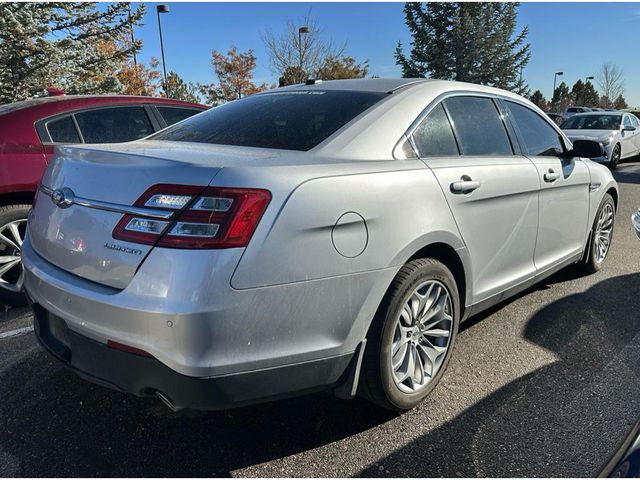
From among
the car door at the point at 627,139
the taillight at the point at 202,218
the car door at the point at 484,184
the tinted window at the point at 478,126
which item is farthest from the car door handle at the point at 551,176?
the car door at the point at 627,139

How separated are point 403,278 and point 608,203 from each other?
3.31 meters

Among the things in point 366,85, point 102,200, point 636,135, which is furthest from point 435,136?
point 636,135

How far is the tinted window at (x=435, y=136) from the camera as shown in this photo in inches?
103

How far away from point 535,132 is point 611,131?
11.4m

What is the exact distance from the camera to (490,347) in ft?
10.5

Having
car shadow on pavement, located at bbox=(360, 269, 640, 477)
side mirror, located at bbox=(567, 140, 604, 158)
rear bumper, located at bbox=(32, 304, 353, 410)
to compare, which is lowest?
car shadow on pavement, located at bbox=(360, 269, 640, 477)

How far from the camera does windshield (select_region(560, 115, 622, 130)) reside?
1367 cm

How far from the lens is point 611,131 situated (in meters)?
13.1

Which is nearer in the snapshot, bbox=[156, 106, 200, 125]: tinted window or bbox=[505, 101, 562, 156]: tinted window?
bbox=[505, 101, 562, 156]: tinted window

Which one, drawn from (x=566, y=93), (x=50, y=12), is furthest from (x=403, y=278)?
(x=566, y=93)

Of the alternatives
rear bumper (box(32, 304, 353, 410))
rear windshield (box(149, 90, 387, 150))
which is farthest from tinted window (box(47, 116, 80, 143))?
rear bumper (box(32, 304, 353, 410))

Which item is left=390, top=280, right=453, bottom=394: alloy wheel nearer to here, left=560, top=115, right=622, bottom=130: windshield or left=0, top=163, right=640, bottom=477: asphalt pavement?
left=0, top=163, right=640, bottom=477: asphalt pavement

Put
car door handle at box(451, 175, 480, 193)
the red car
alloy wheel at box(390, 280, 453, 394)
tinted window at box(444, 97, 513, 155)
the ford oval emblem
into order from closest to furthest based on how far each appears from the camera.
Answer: the ford oval emblem < alloy wheel at box(390, 280, 453, 394) < car door handle at box(451, 175, 480, 193) < tinted window at box(444, 97, 513, 155) < the red car

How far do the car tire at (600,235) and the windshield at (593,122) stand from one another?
1051 cm
